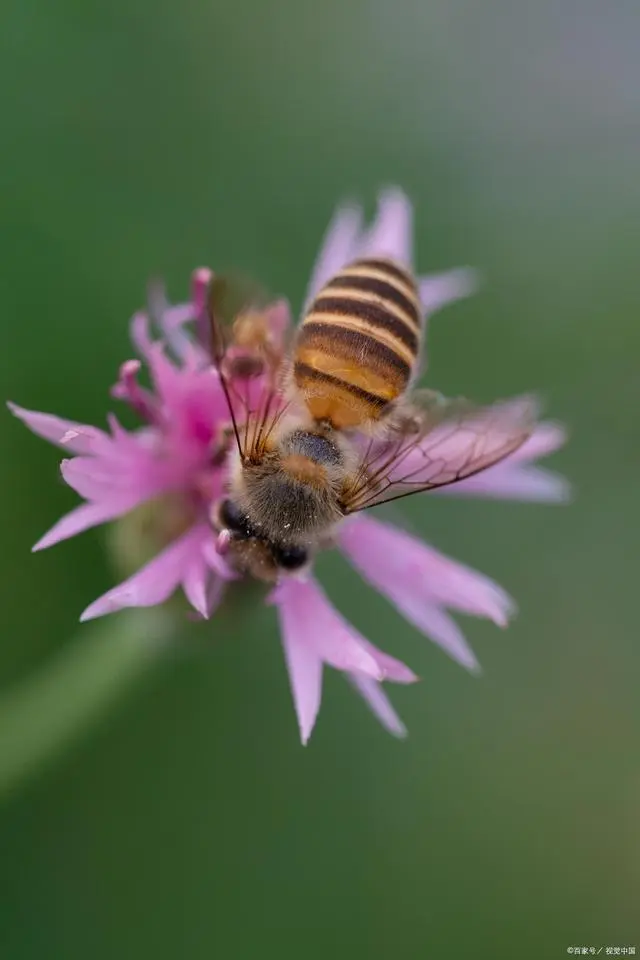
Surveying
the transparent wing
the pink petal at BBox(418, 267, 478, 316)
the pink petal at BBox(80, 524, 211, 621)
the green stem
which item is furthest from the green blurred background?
the pink petal at BBox(418, 267, 478, 316)

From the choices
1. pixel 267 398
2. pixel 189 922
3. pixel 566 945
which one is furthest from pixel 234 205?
pixel 566 945

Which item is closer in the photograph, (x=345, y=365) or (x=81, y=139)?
(x=345, y=365)

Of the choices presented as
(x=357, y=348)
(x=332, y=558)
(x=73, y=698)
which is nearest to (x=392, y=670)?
(x=357, y=348)

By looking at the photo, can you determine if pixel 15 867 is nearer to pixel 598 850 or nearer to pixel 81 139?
pixel 598 850

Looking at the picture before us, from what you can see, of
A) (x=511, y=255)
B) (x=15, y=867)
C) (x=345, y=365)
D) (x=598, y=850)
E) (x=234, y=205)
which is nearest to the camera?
(x=345, y=365)

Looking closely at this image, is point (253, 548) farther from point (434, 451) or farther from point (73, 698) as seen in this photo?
point (73, 698)
